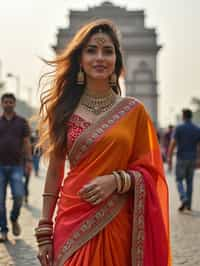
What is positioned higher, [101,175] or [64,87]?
[64,87]

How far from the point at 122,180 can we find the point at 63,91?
0.55 meters

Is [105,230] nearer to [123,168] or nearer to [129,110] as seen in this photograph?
[123,168]

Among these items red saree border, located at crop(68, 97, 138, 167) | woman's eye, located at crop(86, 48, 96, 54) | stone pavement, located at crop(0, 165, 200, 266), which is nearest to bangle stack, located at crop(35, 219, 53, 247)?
red saree border, located at crop(68, 97, 138, 167)

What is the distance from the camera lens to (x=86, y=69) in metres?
2.80

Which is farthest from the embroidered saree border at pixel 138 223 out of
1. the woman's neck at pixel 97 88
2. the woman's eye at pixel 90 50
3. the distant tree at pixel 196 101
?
the distant tree at pixel 196 101

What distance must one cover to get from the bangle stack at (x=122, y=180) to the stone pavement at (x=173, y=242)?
342 cm

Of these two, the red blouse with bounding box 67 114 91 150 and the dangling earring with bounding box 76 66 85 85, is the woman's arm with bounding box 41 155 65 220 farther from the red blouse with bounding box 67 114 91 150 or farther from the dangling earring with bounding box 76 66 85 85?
the dangling earring with bounding box 76 66 85 85

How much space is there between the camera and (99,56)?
2750 mm

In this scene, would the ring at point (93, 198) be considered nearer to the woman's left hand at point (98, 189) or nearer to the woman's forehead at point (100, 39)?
the woman's left hand at point (98, 189)

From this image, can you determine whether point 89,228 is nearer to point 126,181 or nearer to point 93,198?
point 93,198

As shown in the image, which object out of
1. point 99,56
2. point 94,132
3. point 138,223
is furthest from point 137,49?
point 138,223

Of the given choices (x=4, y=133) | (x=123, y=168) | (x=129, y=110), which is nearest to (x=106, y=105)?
(x=129, y=110)

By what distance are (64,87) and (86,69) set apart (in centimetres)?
17

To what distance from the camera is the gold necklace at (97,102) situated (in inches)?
110
